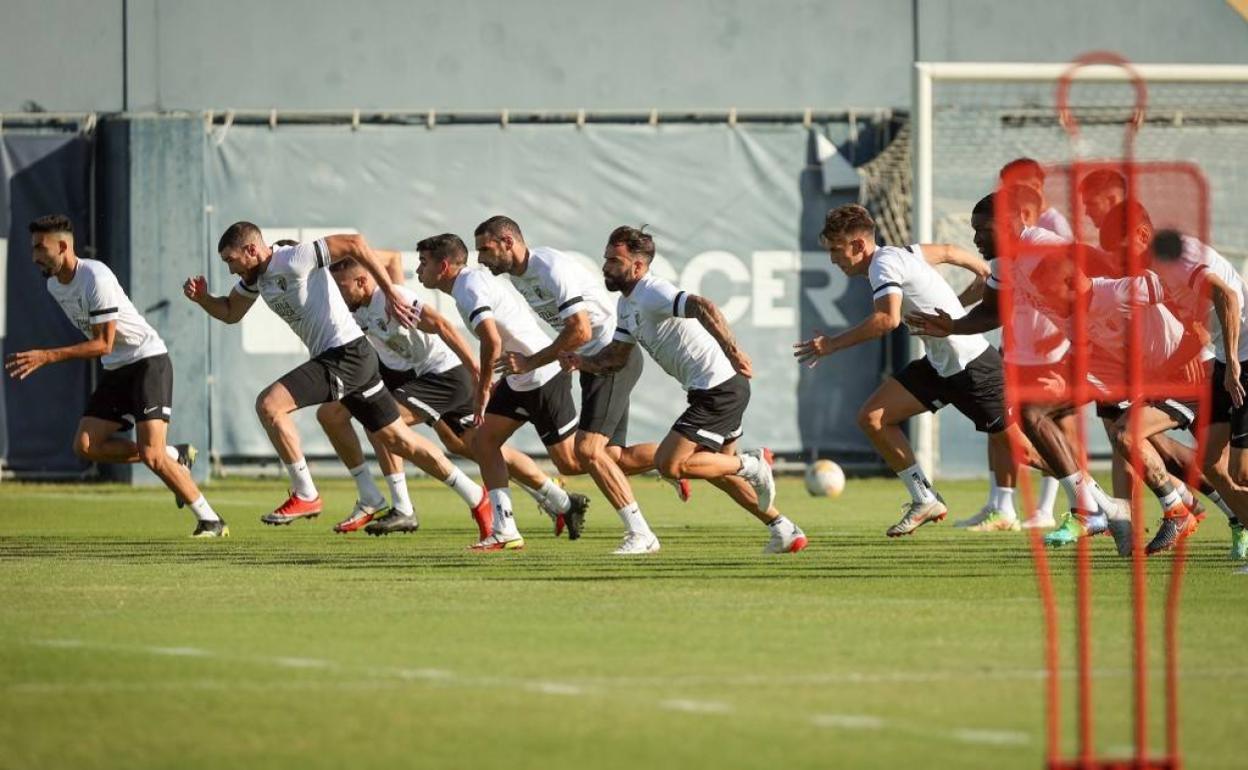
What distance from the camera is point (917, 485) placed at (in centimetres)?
1528

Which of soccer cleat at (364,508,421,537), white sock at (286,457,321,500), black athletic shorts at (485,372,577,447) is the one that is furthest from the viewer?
white sock at (286,457,321,500)

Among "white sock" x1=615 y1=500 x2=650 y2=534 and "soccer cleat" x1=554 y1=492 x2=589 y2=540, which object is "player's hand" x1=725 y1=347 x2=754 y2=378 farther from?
"soccer cleat" x1=554 y1=492 x2=589 y2=540

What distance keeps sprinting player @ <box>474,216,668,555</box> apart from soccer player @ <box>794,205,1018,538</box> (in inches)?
64.9

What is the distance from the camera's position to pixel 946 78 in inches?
869

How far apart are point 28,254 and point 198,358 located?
2.21 metres

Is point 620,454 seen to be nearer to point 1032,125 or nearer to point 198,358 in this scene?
point 198,358

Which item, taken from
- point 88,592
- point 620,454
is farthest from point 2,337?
point 88,592

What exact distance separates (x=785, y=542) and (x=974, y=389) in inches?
87.3

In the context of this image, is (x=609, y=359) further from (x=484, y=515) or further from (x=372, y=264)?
(x=484, y=515)

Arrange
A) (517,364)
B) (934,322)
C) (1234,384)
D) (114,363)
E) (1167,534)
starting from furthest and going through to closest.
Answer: (114,363)
(517,364)
(1167,534)
(1234,384)
(934,322)

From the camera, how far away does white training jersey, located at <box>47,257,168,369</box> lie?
1498 centimetres

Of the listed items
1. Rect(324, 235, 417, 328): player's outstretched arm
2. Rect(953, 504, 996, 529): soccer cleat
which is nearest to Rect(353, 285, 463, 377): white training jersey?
Rect(324, 235, 417, 328): player's outstretched arm

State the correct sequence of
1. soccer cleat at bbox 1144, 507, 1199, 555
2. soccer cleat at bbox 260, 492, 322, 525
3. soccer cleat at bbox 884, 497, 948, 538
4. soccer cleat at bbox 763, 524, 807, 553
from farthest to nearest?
soccer cleat at bbox 260, 492, 322, 525
soccer cleat at bbox 884, 497, 948, 538
soccer cleat at bbox 763, 524, 807, 553
soccer cleat at bbox 1144, 507, 1199, 555

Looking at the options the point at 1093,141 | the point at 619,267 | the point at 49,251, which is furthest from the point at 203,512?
the point at 1093,141
